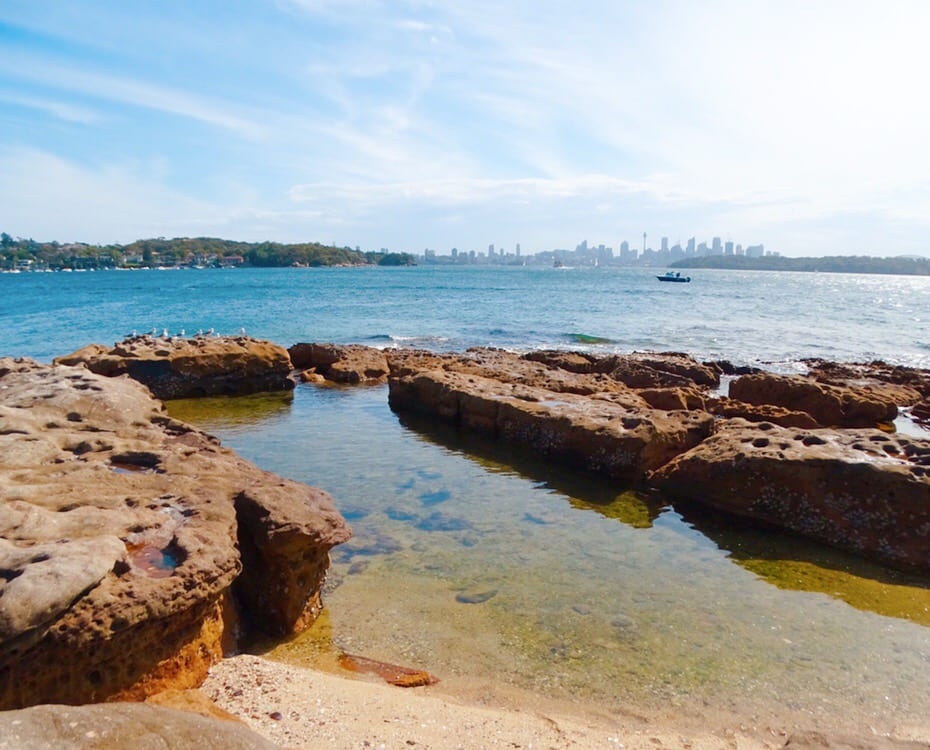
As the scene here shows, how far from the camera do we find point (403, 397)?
1673 centimetres

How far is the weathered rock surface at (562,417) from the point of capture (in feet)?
37.2

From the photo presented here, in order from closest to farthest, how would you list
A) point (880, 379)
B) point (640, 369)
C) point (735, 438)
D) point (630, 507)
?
point (630, 507), point (735, 438), point (640, 369), point (880, 379)

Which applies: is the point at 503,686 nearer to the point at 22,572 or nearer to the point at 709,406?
the point at 22,572

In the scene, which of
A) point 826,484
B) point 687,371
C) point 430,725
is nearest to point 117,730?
point 430,725

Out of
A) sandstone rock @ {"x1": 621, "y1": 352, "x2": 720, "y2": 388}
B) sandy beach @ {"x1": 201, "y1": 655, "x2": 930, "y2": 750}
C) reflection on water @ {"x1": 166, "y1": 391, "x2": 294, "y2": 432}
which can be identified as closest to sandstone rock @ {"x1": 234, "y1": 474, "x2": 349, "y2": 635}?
sandy beach @ {"x1": 201, "y1": 655, "x2": 930, "y2": 750}

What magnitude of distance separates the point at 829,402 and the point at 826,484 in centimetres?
740

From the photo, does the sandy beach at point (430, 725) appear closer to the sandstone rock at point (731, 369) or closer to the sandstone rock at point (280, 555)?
the sandstone rock at point (280, 555)

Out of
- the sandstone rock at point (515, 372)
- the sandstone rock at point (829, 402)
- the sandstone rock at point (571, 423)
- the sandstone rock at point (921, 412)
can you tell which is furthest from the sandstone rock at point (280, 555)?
the sandstone rock at point (921, 412)

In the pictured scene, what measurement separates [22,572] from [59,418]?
484cm

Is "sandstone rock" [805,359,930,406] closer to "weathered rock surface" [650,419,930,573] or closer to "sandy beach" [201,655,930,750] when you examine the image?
"weathered rock surface" [650,419,930,573]

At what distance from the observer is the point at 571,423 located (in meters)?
12.2

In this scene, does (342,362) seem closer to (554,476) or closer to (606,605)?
(554,476)

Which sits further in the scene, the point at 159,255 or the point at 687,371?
the point at 159,255

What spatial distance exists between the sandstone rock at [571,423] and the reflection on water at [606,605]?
25.1 inches
